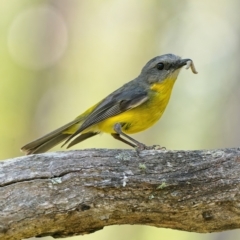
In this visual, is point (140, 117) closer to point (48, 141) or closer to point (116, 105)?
point (116, 105)

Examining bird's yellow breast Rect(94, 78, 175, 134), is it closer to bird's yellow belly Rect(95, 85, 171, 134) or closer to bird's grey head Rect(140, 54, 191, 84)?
bird's yellow belly Rect(95, 85, 171, 134)

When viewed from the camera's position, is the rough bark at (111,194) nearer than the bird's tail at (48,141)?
Yes

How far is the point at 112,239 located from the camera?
27.8 feet

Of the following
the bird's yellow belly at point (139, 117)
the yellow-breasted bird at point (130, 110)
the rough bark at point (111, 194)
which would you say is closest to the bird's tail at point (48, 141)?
the yellow-breasted bird at point (130, 110)

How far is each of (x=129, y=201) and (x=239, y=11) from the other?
7.29 meters

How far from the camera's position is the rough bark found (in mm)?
3445

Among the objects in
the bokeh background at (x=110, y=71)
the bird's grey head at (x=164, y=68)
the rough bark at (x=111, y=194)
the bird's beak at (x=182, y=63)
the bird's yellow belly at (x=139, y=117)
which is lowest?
the rough bark at (x=111, y=194)

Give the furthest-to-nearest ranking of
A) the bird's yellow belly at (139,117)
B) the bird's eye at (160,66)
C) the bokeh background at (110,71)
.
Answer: the bokeh background at (110,71), the bird's eye at (160,66), the bird's yellow belly at (139,117)

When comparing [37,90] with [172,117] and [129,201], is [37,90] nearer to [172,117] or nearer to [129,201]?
[172,117]

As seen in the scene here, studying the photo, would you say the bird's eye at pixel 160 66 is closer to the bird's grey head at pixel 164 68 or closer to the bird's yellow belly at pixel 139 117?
the bird's grey head at pixel 164 68

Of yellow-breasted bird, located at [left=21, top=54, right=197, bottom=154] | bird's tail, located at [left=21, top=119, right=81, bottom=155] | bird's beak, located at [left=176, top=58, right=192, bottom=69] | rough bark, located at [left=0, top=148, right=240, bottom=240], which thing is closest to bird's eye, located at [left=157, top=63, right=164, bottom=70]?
yellow-breasted bird, located at [left=21, top=54, right=197, bottom=154]

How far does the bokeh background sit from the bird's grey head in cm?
276

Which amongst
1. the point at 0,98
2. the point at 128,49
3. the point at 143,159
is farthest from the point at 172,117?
the point at 143,159

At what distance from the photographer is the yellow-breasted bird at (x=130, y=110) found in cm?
513
